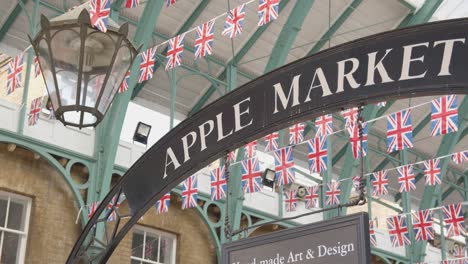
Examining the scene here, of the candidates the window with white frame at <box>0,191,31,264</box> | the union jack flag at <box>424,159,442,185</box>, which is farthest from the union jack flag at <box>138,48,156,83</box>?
the union jack flag at <box>424,159,442,185</box>

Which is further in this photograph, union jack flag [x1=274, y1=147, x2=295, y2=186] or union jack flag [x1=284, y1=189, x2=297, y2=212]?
union jack flag [x1=284, y1=189, x2=297, y2=212]

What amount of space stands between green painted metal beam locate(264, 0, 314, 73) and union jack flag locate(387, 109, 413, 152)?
3.00m

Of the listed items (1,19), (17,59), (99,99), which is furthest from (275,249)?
(1,19)

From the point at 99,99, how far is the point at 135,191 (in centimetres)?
123

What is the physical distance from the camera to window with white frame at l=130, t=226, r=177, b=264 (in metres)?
15.2

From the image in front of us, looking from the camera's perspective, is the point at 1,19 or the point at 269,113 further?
the point at 1,19

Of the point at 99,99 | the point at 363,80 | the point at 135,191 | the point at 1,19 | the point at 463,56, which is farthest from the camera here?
the point at 1,19

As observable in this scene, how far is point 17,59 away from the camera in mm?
12180

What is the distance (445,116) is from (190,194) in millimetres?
4516

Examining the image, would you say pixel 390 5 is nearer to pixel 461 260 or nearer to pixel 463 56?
pixel 461 260

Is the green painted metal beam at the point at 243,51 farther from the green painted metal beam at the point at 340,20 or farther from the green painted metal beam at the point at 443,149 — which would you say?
the green painted metal beam at the point at 443,149

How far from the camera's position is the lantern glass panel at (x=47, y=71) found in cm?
538

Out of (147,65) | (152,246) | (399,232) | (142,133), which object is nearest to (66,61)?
(147,65)

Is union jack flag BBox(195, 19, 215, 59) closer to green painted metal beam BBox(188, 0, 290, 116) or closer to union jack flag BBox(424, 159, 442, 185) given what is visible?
green painted metal beam BBox(188, 0, 290, 116)
